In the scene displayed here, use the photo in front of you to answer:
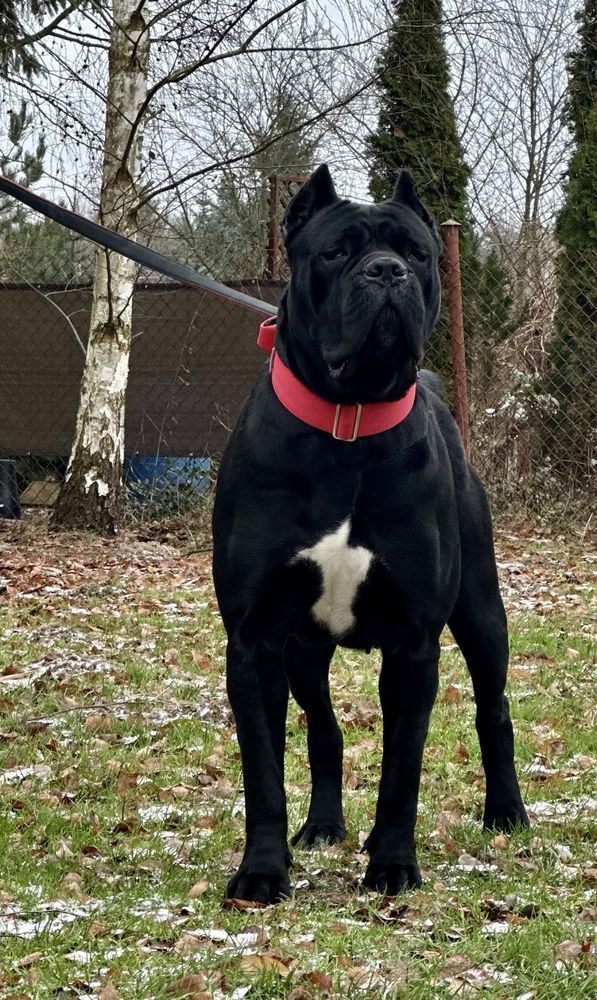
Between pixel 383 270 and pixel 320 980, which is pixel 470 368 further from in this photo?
pixel 320 980

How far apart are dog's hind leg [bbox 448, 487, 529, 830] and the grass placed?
0.35 feet

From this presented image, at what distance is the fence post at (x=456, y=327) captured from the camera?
27.1ft

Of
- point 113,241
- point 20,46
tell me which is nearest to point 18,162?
point 20,46

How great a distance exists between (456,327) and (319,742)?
561cm

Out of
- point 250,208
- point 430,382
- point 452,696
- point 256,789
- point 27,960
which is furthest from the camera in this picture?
point 250,208

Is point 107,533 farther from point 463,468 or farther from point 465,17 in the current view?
point 463,468

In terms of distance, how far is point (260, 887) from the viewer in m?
2.58

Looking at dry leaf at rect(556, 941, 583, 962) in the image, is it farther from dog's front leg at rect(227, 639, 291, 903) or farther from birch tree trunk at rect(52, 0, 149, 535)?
birch tree trunk at rect(52, 0, 149, 535)

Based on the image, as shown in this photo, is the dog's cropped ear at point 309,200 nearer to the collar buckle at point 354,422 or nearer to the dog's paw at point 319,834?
the collar buckle at point 354,422

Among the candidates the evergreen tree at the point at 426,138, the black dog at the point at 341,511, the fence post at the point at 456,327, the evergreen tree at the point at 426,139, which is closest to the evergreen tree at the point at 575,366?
the fence post at the point at 456,327

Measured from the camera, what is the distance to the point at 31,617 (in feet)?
19.9

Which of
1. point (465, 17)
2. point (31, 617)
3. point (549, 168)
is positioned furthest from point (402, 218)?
point (549, 168)

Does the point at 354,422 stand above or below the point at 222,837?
above

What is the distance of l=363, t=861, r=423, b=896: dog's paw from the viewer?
2648 millimetres
